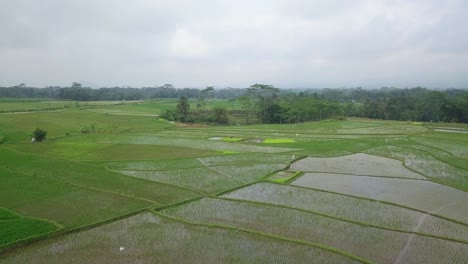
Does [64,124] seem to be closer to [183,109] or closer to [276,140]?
[183,109]

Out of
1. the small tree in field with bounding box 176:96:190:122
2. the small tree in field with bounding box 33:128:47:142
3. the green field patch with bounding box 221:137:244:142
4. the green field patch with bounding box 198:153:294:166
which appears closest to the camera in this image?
the green field patch with bounding box 198:153:294:166

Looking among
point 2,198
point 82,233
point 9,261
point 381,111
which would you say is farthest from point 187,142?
point 381,111

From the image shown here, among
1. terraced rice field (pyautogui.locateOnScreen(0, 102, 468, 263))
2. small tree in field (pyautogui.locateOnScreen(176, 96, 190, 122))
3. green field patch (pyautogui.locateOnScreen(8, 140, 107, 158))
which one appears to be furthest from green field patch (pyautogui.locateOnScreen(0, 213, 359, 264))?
small tree in field (pyautogui.locateOnScreen(176, 96, 190, 122))

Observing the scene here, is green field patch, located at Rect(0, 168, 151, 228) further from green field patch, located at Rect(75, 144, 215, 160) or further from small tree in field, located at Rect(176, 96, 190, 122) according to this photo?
small tree in field, located at Rect(176, 96, 190, 122)

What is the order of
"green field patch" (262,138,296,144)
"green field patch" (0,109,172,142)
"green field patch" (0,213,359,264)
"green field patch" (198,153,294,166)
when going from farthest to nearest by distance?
"green field patch" (0,109,172,142)
"green field patch" (262,138,296,144)
"green field patch" (198,153,294,166)
"green field patch" (0,213,359,264)

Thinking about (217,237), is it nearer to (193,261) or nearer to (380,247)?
(193,261)

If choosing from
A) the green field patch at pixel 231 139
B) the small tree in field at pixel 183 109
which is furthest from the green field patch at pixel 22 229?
the small tree in field at pixel 183 109

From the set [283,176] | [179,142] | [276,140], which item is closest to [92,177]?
[283,176]
